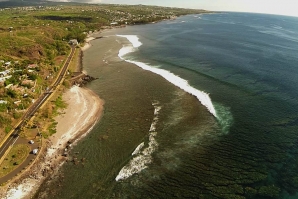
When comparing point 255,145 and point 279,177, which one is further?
point 255,145

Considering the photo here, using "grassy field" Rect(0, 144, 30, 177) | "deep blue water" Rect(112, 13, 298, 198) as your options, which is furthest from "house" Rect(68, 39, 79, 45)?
"grassy field" Rect(0, 144, 30, 177)

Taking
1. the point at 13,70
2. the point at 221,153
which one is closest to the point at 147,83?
the point at 221,153

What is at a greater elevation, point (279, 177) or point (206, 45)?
point (206, 45)

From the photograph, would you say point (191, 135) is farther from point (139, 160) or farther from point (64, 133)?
point (64, 133)

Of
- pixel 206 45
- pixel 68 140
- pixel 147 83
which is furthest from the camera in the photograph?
pixel 206 45

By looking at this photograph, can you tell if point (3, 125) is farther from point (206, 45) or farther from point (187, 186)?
point (206, 45)

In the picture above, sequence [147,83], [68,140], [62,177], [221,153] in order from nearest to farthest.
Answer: [62,177] < [221,153] < [68,140] < [147,83]

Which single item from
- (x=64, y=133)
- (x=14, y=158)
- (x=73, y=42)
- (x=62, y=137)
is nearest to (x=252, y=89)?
(x=64, y=133)

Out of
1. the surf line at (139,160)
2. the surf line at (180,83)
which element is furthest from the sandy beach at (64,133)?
the surf line at (180,83)
